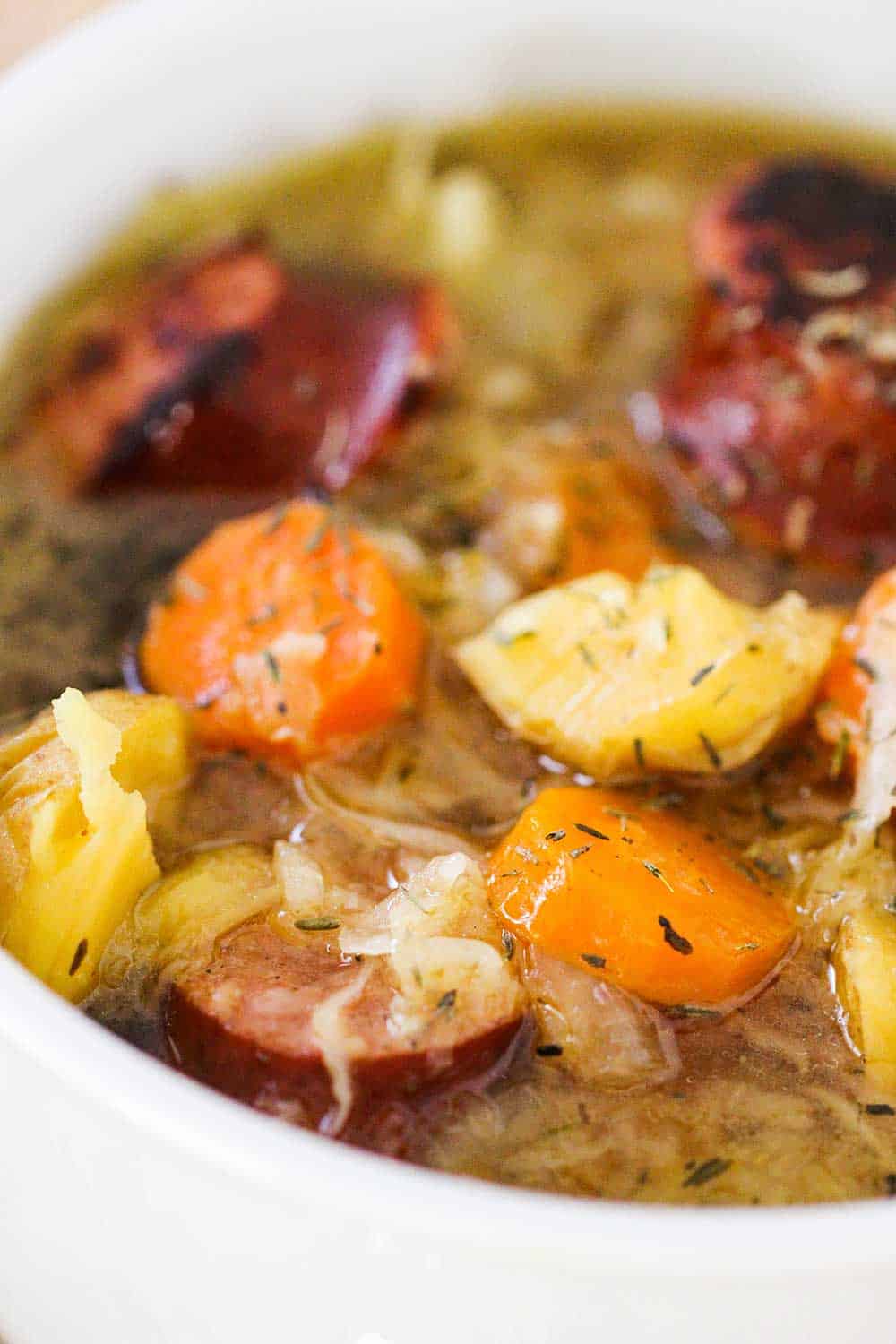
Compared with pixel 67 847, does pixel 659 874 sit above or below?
below

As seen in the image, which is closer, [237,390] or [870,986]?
[870,986]

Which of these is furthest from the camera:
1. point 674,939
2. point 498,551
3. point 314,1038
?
point 498,551

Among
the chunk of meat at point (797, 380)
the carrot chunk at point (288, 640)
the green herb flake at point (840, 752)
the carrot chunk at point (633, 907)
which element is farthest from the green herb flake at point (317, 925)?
the chunk of meat at point (797, 380)

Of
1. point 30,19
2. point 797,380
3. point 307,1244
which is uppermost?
point 30,19

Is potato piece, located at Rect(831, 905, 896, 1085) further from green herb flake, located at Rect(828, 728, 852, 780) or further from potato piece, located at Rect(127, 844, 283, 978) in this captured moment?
potato piece, located at Rect(127, 844, 283, 978)

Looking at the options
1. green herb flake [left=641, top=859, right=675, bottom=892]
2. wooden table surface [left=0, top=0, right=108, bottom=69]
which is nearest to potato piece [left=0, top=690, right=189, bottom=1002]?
green herb flake [left=641, top=859, right=675, bottom=892]

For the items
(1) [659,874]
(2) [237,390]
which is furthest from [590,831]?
(2) [237,390]

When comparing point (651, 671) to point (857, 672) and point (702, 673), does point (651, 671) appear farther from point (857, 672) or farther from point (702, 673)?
point (857, 672)
